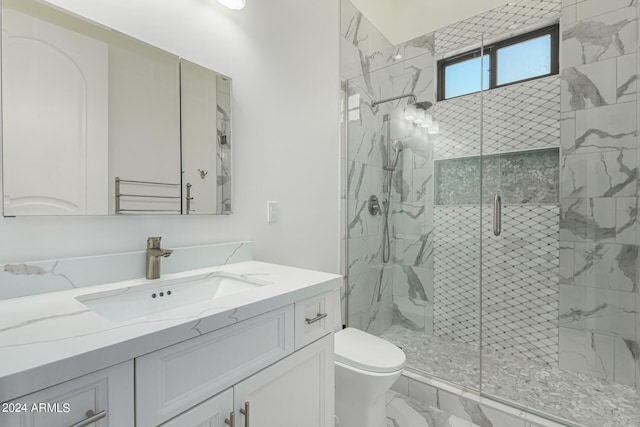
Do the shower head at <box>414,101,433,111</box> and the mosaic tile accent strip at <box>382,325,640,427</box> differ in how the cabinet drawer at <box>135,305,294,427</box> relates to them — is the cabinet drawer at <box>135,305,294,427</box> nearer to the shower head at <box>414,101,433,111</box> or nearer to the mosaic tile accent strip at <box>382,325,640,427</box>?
the mosaic tile accent strip at <box>382,325,640,427</box>

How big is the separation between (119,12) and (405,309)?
2506 mm

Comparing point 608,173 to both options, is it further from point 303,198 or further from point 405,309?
point 303,198

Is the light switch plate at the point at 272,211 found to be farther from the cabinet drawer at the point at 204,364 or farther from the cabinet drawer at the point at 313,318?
the cabinet drawer at the point at 204,364

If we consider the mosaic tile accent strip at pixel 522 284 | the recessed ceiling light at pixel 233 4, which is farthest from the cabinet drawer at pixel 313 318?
the mosaic tile accent strip at pixel 522 284

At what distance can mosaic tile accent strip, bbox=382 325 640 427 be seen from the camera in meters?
1.55

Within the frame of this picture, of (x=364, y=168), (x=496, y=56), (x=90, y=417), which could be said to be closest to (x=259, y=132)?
(x=364, y=168)

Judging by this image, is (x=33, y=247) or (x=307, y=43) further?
(x=307, y=43)

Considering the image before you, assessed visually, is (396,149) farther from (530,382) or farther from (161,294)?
(161,294)

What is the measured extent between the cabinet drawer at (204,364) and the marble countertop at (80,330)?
0.03m

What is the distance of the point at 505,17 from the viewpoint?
2.21 m

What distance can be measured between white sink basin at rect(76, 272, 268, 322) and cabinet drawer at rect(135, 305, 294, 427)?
0.24 m

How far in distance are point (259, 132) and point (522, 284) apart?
210 centimetres

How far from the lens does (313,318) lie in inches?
37.9

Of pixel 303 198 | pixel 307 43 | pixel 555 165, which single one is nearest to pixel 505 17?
pixel 555 165
